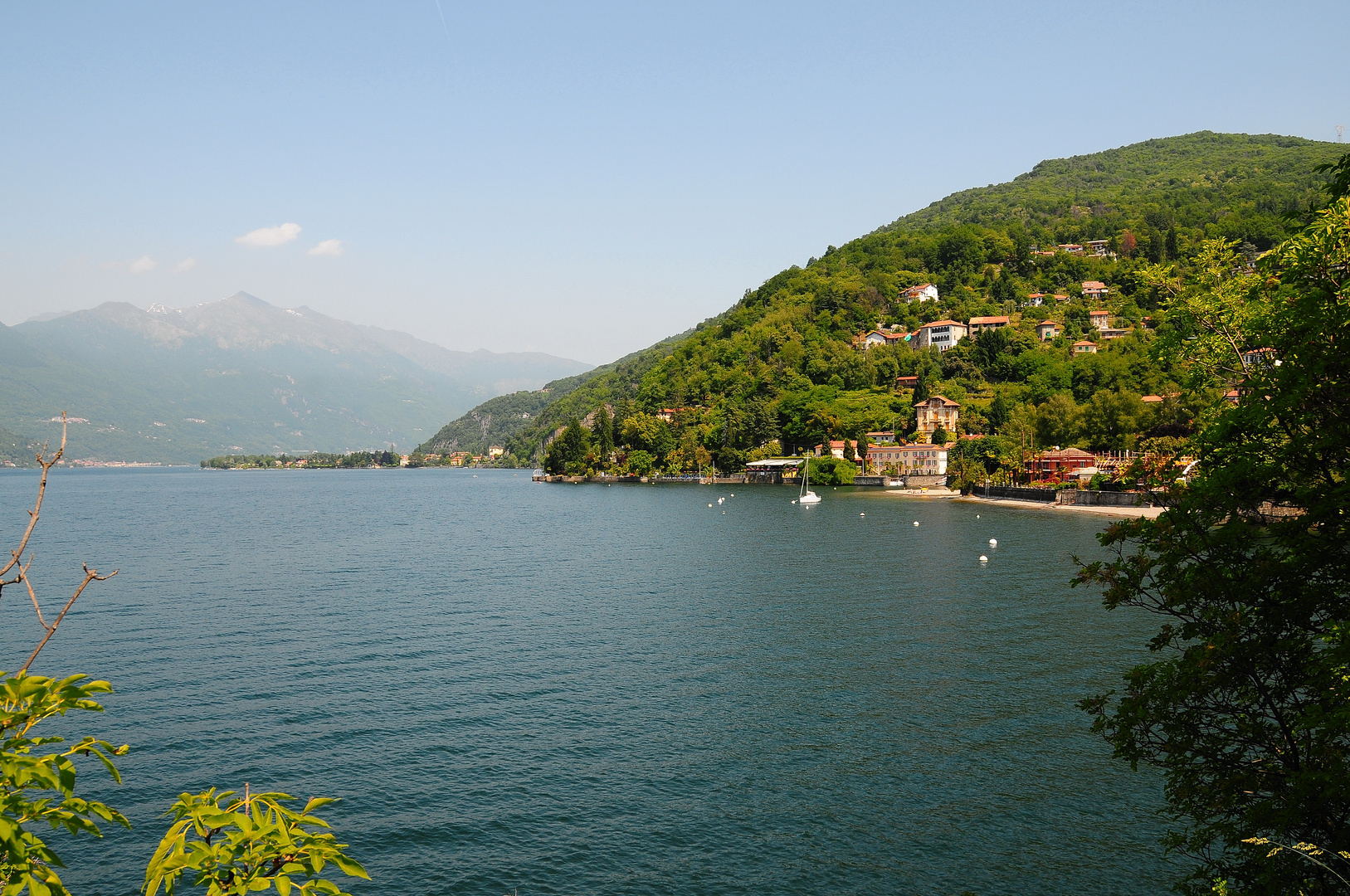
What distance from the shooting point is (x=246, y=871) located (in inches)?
298

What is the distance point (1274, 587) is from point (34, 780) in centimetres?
1748

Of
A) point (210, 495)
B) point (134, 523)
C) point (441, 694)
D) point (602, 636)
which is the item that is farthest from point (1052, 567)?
point (210, 495)

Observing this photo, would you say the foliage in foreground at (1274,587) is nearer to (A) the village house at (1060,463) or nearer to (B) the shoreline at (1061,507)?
(B) the shoreline at (1061,507)

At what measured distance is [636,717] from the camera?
30391 millimetres

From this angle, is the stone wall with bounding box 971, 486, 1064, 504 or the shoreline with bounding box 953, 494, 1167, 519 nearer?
the shoreline with bounding box 953, 494, 1167, 519

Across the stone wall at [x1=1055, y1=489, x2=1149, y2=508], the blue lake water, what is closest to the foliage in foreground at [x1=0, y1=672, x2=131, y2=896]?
the blue lake water

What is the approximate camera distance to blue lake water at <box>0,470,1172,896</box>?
20812 mm

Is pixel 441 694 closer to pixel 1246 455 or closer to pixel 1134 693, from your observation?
pixel 1134 693

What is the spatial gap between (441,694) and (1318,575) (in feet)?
94.7

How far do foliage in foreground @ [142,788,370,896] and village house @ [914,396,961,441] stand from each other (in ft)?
620

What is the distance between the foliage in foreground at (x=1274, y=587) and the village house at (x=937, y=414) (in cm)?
17786

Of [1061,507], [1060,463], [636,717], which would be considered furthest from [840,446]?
[636,717]

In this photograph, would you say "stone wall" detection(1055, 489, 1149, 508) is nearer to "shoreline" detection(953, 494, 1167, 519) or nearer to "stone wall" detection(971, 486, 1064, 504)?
"shoreline" detection(953, 494, 1167, 519)

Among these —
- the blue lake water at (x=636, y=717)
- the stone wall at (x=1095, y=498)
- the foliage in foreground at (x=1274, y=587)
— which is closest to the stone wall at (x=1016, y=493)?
the stone wall at (x=1095, y=498)
